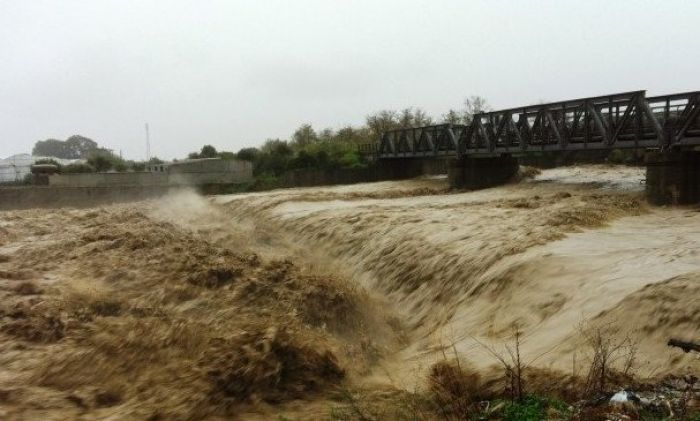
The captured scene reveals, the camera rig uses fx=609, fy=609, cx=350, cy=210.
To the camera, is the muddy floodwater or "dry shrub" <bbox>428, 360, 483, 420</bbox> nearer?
"dry shrub" <bbox>428, 360, 483, 420</bbox>

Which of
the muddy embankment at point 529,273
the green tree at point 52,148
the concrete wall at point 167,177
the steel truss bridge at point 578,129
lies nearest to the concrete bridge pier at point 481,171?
the steel truss bridge at point 578,129

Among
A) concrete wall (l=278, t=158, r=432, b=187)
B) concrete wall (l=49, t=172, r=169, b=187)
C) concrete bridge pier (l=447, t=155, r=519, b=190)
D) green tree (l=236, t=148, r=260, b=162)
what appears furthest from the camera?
green tree (l=236, t=148, r=260, b=162)

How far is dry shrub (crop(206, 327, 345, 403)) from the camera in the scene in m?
6.46

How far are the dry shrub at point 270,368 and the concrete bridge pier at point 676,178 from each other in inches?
483

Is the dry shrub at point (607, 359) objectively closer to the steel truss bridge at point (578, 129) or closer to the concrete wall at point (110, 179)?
the steel truss bridge at point (578, 129)

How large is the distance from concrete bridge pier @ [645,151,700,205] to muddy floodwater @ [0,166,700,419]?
76cm

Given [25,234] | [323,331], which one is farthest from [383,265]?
[25,234]

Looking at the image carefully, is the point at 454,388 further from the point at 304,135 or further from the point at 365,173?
the point at 304,135

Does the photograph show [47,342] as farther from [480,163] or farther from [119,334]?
[480,163]

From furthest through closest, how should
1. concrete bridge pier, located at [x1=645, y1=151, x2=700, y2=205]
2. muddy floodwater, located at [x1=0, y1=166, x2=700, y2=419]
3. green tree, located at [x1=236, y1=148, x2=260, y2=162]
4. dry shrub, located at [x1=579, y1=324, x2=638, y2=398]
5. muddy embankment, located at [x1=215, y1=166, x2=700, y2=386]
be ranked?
green tree, located at [x1=236, y1=148, x2=260, y2=162] → concrete bridge pier, located at [x1=645, y1=151, x2=700, y2=205] → muddy embankment, located at [x1=215, y1=166, x2=700, y2=386] → muddy floodwater, located at [x1=0, y1=166, x2=700, y2=419] → dry shrub, located at [x1=579, y1=324, x2=638, y2=398]

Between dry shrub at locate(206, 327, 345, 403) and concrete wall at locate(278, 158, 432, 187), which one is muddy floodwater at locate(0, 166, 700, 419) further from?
concrete wall at locate(278, 158, 432, 187)

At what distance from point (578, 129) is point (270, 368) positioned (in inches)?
760

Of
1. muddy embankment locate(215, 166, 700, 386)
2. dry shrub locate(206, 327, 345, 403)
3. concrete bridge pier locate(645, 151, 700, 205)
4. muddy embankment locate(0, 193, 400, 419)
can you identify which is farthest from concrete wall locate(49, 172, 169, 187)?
dry shrub locate(206, 327, 345, 403)

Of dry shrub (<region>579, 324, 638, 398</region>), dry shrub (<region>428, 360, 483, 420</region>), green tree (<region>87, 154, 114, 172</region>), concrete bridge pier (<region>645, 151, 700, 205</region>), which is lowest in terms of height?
dry shrub (<region>428, 360, 483, 420</region>)
